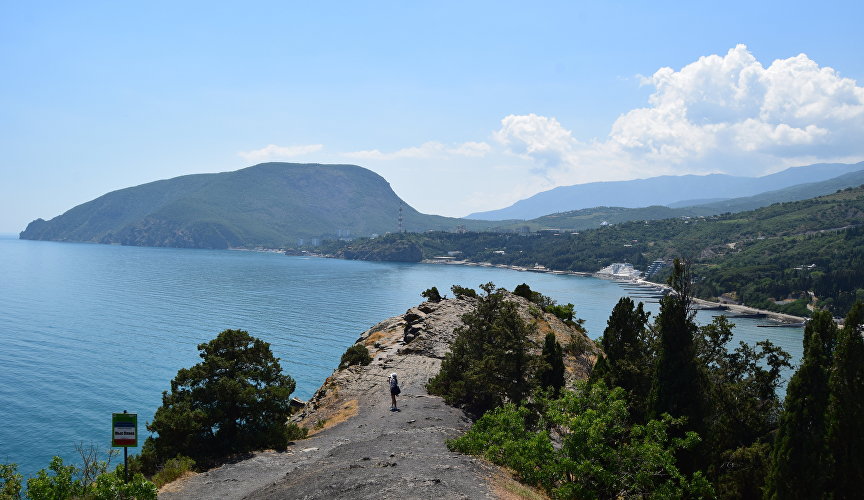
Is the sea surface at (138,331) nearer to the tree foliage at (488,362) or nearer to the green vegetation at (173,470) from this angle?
the green vegetation at (173,470)

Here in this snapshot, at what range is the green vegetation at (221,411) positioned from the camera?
927 inches

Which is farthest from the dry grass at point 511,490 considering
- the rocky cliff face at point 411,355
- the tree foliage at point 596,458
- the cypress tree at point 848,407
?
the rocky cliff face at point 411,355

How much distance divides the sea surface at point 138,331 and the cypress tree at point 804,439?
46.9 meters

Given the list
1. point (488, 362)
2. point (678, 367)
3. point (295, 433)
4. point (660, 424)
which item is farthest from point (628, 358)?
point (295, 433)

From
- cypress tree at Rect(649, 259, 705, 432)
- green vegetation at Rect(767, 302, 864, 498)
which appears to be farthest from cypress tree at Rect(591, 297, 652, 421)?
green vegetation at Rect(767, 302, 864, 498)

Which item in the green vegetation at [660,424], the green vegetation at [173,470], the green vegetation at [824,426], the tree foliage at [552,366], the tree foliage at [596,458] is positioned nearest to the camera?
the tree foliage at [596,458]

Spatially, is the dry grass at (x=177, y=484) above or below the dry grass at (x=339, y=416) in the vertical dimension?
above

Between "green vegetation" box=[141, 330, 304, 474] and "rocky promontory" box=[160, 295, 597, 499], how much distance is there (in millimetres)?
1289

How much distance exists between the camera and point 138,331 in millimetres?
91250

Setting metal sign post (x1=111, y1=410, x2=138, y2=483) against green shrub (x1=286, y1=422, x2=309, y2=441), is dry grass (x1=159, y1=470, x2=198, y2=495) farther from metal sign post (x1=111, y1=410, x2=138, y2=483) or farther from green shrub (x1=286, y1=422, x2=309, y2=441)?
green shrub (x1=286, y1=422, x2=309, y2=441)

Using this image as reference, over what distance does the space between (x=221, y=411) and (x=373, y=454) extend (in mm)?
7724

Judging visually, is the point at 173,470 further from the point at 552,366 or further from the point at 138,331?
the point at 138,331

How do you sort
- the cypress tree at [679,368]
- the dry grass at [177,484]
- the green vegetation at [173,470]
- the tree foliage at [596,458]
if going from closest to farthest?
the tree foliage at [596,458]
the dry grass at [177,484]
the green vegetation at [173,470]
the cypress tree at [679,368]

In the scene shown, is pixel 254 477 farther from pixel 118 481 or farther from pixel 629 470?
pixel 629 470
